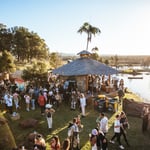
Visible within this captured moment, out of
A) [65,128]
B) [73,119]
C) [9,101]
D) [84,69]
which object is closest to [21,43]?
[84,69]

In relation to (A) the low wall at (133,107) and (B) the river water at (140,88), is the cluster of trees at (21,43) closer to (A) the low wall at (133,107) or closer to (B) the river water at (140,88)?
(B) the river water at (140,88)

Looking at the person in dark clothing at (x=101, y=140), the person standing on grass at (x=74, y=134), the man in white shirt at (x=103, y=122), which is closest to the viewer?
the person in dark clothing at (x=101, y=140)

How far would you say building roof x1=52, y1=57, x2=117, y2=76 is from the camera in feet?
67.3

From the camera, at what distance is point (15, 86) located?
64.2 feet

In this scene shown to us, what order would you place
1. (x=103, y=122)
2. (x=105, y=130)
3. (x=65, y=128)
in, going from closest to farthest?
1. (x=103, y=122)
2. (x=105, y=130)
3. (x=65, y=128)

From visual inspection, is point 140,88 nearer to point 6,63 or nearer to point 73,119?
point 6,63

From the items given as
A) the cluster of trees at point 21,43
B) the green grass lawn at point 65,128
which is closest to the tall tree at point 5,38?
the cluster of trees at point 21,43

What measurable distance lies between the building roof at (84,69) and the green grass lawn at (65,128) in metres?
3.52

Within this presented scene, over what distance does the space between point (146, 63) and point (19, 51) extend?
67.4 metres

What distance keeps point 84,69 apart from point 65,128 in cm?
781

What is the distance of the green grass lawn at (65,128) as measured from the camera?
39.0 ft

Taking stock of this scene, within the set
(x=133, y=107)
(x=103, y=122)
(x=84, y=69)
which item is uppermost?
(x=84, y=69)

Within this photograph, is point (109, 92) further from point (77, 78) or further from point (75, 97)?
point (75, 97)

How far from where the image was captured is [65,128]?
13.8 metres
